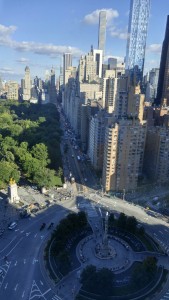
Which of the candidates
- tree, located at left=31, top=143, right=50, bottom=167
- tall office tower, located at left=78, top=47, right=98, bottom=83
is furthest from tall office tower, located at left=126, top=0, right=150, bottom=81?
tree, located at left=31, top=143, right=50, bottom=167

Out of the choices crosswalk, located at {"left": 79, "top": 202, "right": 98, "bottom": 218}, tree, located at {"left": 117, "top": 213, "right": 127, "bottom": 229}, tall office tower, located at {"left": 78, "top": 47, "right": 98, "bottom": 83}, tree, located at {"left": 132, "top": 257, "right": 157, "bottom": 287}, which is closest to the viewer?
tree, located at {"left": 132, "top": 257, "right": 157, "bottom": 287}

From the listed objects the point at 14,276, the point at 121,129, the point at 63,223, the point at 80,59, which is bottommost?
the point at 14,276

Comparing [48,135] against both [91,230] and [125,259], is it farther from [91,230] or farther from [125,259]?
[125,259]

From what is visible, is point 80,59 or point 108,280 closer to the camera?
point 108,280

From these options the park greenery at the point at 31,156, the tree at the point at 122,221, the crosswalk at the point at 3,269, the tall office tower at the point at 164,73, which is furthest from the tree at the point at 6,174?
the tall office tower at the point at 164,73

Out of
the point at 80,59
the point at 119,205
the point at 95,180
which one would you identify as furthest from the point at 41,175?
the point at 80,59

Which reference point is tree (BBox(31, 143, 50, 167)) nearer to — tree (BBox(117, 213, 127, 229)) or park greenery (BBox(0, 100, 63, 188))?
park greenery (BBox(0, 100, 63, 188))
